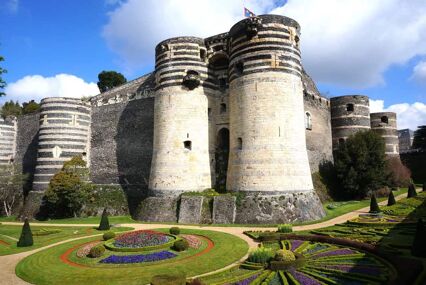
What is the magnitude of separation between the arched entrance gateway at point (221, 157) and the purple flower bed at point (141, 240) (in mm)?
10456

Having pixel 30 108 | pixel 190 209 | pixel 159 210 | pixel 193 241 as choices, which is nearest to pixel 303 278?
pixel 193 241

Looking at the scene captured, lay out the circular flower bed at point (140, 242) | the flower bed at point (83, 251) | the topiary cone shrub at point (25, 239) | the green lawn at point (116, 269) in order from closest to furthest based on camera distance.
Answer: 1. the green lawn at point (116, 269)
2. the flower bed at point (83, 251)
3. the circular flower bed at point (140, 242)
4. the topiary cone shrub at point (25, 239)

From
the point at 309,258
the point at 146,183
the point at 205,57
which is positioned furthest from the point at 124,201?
the point at 309,258

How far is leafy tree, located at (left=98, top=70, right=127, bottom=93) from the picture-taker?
68.9 metres

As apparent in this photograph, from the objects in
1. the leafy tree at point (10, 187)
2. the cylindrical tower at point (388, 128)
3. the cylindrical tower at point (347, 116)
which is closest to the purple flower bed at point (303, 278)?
the cylindrical tower at point (347, 116)

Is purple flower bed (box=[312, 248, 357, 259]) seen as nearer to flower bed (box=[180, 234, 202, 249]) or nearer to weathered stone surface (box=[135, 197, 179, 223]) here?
flower bed (box=[180, 234, 202, 249])

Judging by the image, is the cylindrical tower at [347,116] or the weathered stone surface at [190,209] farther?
the cylindrical tower at [347,116]

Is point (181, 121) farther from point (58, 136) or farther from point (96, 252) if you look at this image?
point (58, 136)

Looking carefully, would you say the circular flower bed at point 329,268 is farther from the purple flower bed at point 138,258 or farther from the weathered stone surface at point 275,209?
the weathered stone surface at point 275,209

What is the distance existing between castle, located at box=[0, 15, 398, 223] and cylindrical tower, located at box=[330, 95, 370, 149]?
2.10 m

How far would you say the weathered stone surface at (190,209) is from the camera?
84.2 feet

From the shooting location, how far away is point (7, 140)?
44500 mm

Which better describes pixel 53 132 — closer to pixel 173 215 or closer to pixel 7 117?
pixel 7 117

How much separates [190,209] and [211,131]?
7677 millimetres
